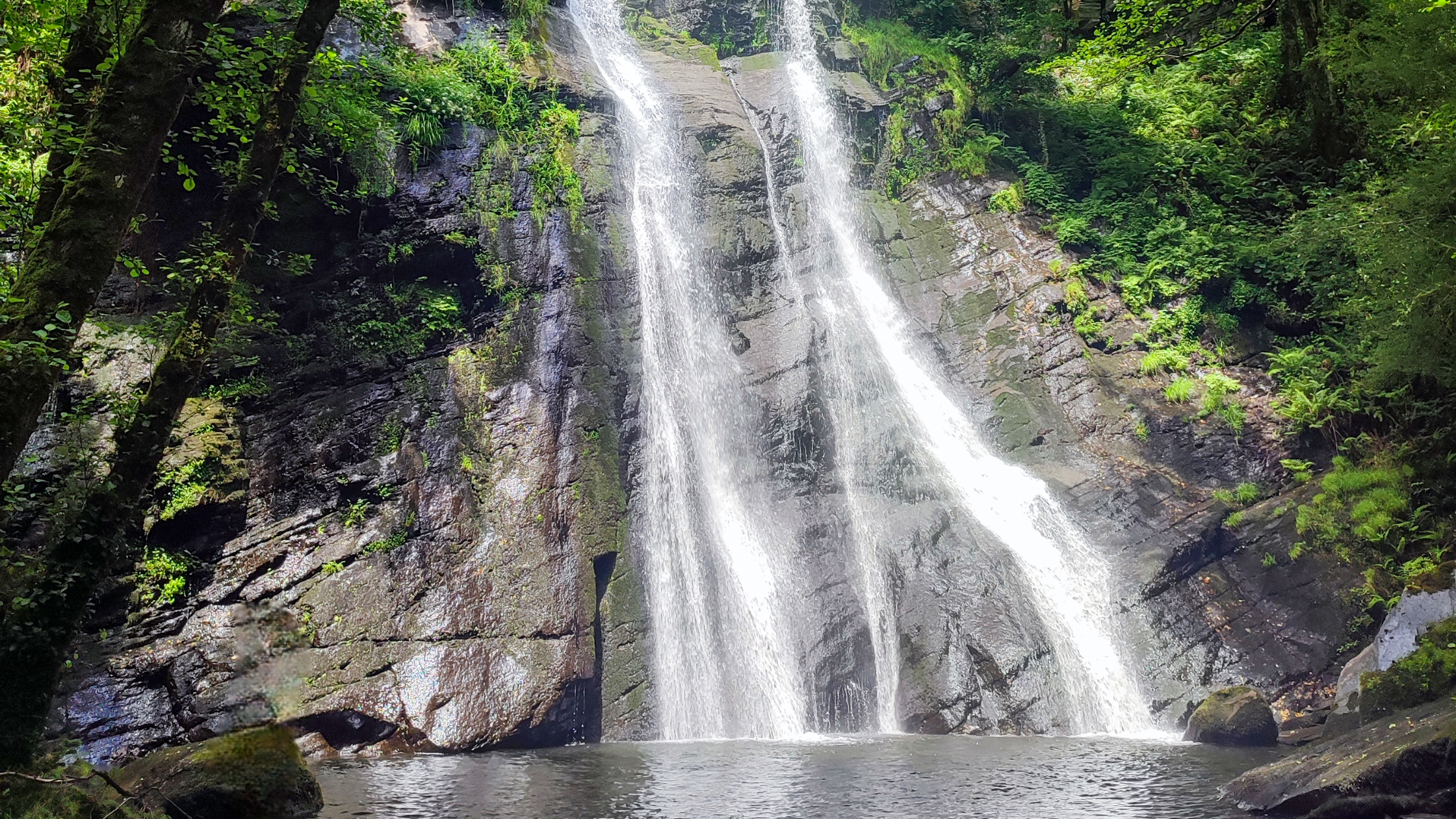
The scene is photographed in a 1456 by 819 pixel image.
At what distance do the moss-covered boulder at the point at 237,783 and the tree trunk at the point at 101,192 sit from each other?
298 centimetres

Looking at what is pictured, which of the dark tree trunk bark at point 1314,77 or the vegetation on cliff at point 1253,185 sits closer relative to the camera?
the vegetation on cliff at point 1253,185

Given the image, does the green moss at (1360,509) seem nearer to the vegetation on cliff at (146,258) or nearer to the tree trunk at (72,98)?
the vegetation on cliff at (146,258)

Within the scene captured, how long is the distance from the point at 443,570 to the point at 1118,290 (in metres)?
12.5

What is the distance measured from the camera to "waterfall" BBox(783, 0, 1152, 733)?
35.9 feet

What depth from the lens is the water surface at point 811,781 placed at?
6.30 m

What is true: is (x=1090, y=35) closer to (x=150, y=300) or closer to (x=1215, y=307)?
(x=1215, y=307)

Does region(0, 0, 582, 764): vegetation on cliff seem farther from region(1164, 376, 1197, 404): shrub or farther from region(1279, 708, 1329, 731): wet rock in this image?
region(1164, 376, 1197, 404): shrub

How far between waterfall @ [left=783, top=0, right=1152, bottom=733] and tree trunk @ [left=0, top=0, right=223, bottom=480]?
Result: 31.9 feet

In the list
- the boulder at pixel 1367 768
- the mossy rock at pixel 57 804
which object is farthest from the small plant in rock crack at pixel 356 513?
the boulder at pixel 1367 768

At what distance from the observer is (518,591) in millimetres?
10758

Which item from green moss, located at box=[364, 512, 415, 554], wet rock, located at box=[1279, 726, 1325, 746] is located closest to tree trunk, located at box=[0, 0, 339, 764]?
green moss, located at box=[364, 512, 415, 554]

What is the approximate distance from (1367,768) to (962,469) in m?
8.17

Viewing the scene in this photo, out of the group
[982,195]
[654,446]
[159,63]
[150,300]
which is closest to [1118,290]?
[982,195]

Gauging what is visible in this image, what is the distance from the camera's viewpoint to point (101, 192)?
505 centimetres
